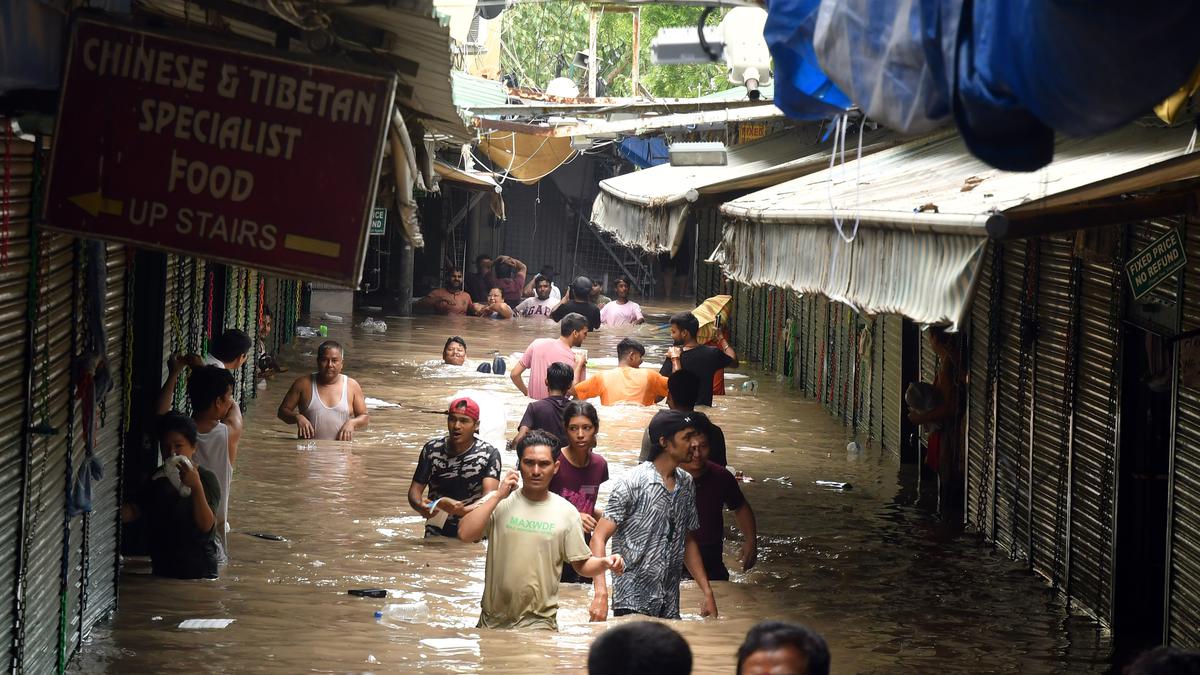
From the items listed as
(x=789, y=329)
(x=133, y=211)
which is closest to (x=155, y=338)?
(x=133, y=211)

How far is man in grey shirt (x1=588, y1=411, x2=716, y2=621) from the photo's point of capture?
8.19 metres

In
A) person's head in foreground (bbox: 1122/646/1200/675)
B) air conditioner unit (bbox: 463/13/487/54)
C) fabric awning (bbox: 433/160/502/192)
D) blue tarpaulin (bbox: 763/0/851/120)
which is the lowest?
person's head in foreground (bbox: 1122/646/1200/675)

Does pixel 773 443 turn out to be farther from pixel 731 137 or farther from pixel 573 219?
pixel 573 219

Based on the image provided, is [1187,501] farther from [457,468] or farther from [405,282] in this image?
[405,282]

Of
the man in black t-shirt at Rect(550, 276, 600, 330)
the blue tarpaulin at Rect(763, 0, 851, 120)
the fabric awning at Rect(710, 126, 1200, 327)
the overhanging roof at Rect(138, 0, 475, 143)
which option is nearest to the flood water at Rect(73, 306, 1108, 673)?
the fabric awning at Rect(710, 126, 1200, 327)

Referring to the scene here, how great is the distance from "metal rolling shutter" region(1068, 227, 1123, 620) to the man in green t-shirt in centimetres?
328

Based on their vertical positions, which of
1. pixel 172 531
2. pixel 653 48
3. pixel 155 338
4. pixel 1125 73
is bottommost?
pixel 172 531

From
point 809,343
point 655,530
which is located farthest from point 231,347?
point 809,343

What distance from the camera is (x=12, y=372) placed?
20.2 feet

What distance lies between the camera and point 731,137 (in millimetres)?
22938

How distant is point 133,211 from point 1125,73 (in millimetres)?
2963

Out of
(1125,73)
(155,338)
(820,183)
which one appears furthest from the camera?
(820,183)

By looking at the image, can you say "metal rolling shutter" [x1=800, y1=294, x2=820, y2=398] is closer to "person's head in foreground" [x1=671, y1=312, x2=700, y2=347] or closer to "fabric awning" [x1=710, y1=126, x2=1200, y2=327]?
"person's head in foreground" [x1=671, y1=312, x2=700, y2=347]

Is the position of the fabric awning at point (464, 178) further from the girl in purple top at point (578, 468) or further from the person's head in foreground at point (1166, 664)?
the person's head in foreground at point (1166, 664)
